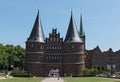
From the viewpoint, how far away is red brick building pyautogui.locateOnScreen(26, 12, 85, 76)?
320 feet

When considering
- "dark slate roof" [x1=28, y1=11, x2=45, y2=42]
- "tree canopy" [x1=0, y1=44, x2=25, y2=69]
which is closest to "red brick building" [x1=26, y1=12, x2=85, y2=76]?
"dark slate roof" [x1=28, y1=11, x2=45, y2=42]

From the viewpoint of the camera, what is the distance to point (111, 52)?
129875 mm

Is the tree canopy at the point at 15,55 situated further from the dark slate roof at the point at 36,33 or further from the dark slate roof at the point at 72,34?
the dark slate roof at the point at 72,34

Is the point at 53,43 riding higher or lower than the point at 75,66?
higher

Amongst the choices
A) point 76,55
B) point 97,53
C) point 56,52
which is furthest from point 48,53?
point 97,53

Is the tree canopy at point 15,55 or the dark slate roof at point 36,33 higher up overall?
the dark slate roof at point 36,33

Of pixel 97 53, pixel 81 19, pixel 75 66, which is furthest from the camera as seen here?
pixel 81 19

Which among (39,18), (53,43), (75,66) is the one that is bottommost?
(75,66)

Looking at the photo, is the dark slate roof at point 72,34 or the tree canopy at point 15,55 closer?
the dark slate roof at point 72,34

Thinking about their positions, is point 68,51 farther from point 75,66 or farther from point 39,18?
point 39,18

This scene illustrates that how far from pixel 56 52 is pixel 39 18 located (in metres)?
11.0

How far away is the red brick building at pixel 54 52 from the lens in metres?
97.6

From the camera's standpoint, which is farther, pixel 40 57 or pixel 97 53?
pixel 97 53

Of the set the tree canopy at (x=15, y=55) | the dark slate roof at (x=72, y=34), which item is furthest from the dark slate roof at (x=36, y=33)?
the tree canopy at (x=15, y=55)
